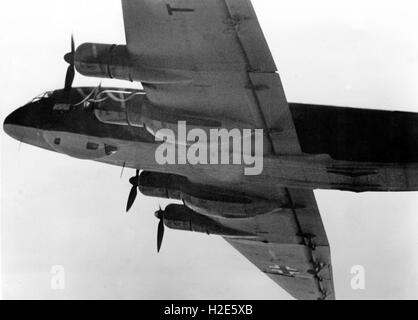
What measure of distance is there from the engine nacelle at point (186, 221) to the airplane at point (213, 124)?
32mm

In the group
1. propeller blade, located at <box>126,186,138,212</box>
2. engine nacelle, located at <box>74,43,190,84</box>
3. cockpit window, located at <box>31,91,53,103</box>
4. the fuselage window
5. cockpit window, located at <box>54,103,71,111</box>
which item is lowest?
propeller blade, located at <box>126,186,138,212</box>

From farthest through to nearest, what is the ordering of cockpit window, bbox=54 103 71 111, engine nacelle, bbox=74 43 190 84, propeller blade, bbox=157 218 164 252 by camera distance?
propeller blade, bbox=157 218 164 252
cockpit window, bbox=54 103 71 111
engine nacelle, bbox=74 43 190 84

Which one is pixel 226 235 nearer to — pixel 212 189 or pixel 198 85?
pixel 212 189

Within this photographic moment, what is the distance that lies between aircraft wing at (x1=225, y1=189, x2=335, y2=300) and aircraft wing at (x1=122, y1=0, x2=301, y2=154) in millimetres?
4595

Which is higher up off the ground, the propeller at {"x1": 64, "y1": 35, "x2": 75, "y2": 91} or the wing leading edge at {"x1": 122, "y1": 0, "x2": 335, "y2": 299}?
the propeller at {"x1": 64, "y1": 35, "x2": 75, "y2": 91}

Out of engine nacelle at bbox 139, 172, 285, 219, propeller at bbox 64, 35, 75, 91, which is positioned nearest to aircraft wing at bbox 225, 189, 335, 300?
engine nacelle at bbox 139, 172, 285, 219

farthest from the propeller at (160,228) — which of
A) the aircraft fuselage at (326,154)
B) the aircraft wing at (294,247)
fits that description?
the aircraft fuselage at (326,154)

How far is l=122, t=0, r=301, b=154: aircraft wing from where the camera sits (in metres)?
12.4

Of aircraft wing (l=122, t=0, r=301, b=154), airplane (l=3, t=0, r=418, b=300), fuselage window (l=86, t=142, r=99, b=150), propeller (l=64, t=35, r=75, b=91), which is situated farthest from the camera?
fuselage window (l=86, t=142, r=99, b=150)

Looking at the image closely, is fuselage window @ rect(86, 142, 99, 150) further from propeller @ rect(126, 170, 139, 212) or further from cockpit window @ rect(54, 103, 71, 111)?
propeller @ rect(126, 170, 139, 212)

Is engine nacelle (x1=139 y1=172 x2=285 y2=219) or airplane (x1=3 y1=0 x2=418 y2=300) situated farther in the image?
engine nacelle (x1=139 y1=172 x2=285 y2=219)

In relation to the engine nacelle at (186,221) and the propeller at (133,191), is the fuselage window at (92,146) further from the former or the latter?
the engine nacelle at (186,221)

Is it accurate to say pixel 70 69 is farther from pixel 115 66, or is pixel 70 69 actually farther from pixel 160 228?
pixel 160 228
